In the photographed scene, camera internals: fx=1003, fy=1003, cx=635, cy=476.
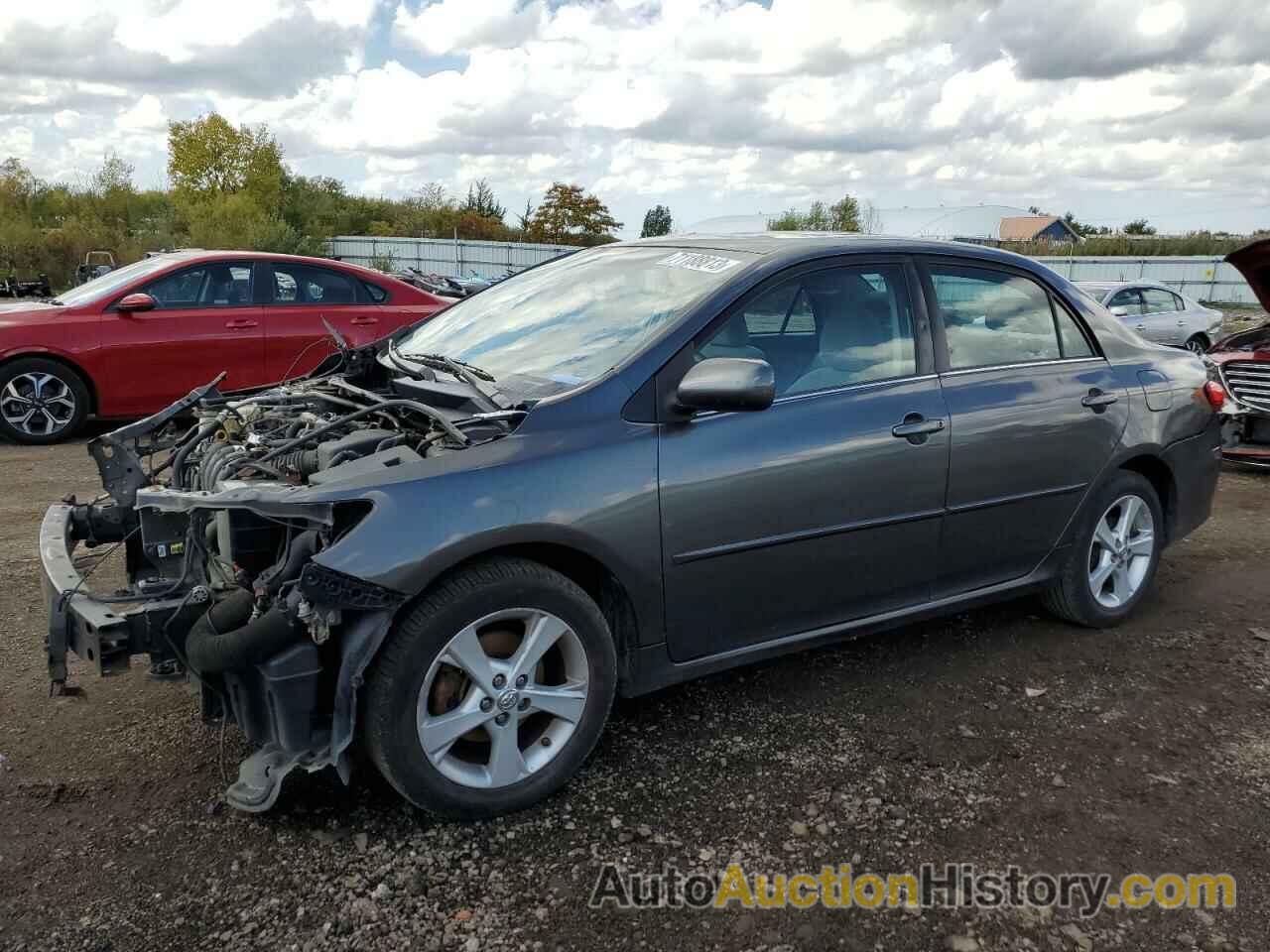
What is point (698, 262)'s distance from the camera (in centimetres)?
367

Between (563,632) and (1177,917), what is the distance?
1772 mm

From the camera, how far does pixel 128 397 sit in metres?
8.13

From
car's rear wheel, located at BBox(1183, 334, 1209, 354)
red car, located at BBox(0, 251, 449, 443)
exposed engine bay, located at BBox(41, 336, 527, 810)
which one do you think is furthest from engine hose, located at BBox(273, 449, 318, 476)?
car's rear wheel, located at BBox(1183, 334, 1209, 354)

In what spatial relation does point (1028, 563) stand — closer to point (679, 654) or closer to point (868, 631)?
point (868, 631)

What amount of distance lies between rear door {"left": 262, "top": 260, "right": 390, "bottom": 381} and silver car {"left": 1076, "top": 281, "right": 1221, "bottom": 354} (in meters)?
11.3

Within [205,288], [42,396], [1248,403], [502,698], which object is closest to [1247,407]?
[1248,403]

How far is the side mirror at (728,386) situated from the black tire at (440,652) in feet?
2.23

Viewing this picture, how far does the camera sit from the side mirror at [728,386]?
3006 mm

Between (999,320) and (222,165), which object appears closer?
(999,320)

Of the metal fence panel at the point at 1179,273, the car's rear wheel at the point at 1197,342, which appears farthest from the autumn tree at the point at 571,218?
the car's rear wheel at the point at 1197,342

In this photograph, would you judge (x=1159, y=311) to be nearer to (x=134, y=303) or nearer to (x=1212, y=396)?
(x=1212, y=396)

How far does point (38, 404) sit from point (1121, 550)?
7778 millimetres

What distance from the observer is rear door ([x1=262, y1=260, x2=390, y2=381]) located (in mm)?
8594

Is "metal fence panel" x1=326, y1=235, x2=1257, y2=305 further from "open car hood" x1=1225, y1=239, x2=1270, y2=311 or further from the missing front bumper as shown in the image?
the missing front bumper
